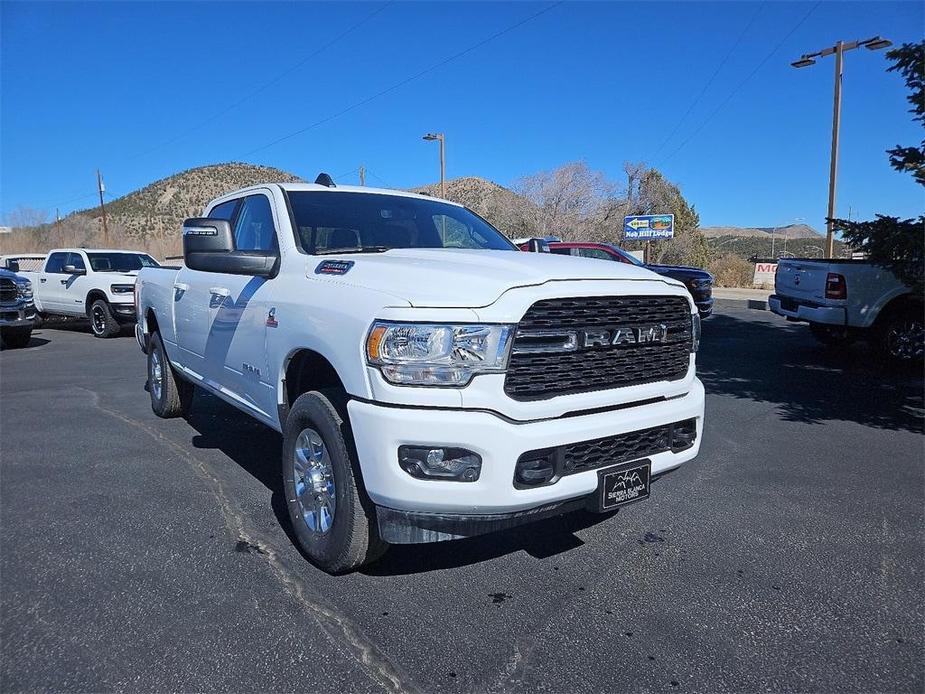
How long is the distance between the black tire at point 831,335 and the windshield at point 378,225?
7.11 metres

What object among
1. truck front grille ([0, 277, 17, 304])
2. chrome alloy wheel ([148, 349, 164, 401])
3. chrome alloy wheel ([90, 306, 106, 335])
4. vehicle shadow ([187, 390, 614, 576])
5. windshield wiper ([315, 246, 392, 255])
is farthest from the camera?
chrome alloy wheel ([90, 306, 106, 335])

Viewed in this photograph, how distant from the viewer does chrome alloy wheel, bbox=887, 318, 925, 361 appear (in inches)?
347

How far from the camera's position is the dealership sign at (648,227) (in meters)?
34.4

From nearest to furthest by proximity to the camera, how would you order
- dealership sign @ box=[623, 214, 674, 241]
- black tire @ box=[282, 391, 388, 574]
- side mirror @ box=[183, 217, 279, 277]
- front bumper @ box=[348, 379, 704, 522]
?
front bumper @ box=[348, 379, 704, 522]
black tire @ box=[282, 391, 388, 574]
side mirror @ box=[183, 217, 279, 277]
dealership sign @ box=[623, 214, 674, 241]

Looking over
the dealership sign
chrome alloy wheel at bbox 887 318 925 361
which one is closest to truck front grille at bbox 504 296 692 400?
chrome alloy wheel at bbox 887 318 925 361

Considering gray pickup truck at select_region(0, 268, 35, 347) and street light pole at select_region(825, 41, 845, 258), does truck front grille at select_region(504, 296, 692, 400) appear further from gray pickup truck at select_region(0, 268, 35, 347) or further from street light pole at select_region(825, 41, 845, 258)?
street light pole at select_region(825, 41, 845, 258)

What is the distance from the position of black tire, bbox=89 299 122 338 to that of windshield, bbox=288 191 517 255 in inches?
433

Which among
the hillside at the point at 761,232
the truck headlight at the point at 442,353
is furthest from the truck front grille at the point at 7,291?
the hillside at the point at 761,232

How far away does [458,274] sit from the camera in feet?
9.77

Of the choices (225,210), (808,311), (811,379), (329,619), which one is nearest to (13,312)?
(225,210)

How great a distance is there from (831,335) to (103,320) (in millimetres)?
13899

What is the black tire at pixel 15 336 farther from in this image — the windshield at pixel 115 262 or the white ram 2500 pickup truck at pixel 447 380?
the white ram 2500 pickup truck at pixel 447 380

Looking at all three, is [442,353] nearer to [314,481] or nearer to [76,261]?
[314,481]

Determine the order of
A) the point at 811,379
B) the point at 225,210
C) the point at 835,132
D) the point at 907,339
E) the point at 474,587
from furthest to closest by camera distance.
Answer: the point at 835,132, the point at 907,339, the point at 811,379, the point at 225,210, the point at 474,587
